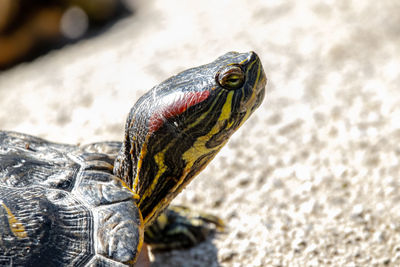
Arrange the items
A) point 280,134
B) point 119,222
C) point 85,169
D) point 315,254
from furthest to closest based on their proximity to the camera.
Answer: point 280,134 < point 315,254 < point 85,169 < point 119,222

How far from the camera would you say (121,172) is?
2.90 metres

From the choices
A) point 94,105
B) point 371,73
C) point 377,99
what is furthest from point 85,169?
point 371,73

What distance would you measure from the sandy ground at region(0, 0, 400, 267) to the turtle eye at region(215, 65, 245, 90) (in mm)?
1266

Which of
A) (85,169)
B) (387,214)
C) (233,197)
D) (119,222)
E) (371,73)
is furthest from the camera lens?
(371,73)

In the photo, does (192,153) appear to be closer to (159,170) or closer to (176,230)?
(159,170)

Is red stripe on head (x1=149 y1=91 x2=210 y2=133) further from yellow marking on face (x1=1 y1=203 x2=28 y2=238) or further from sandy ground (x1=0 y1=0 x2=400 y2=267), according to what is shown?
sandy ground (x1=0 y1=0 x2=400 y2=267)

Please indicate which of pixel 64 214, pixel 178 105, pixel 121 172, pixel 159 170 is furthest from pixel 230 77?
pixel 64 214

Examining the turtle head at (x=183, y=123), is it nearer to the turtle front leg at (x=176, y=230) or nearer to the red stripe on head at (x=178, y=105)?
the red stripe on head at (x=178, y=105)

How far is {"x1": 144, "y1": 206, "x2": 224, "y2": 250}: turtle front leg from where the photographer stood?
3.43 meters

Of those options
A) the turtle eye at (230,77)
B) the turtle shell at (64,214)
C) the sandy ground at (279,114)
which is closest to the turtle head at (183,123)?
the turtle eye at (230,77)

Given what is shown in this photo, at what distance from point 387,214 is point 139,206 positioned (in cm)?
181

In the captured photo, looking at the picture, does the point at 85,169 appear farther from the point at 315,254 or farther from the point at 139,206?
the point at 315,254

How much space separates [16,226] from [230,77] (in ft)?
4.62

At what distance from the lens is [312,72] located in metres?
5.45
